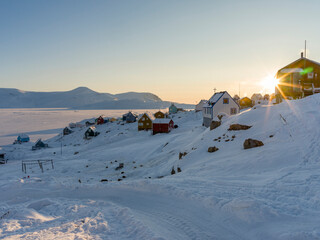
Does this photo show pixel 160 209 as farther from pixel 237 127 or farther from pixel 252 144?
pixel 237 127

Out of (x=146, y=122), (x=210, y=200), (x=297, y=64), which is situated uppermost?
(x=297, y=64)

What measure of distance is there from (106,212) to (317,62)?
141ft

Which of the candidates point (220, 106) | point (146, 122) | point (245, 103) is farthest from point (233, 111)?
point (245, 103)

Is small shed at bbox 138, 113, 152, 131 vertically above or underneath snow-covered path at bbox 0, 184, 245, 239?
above

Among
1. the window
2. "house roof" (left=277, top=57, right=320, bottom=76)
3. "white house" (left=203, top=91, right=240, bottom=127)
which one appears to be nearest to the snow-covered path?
"white house" (left=203, top=91, right=240, bottom=127)

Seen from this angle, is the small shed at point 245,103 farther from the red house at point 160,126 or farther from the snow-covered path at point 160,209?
the snow-covered path at point 160,209

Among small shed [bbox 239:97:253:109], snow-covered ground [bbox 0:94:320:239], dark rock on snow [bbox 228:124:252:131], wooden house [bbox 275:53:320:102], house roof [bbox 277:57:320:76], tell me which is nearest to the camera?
snow-covered ground [bbox 0:94:320:239]

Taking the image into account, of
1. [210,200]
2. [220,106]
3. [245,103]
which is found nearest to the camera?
[210,200]

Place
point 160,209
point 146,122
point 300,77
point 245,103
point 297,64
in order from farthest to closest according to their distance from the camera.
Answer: point 245,103
point 146,122
point 297,64
point 300,77
point 160,209

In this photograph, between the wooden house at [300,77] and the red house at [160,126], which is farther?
the red house at [160,126]

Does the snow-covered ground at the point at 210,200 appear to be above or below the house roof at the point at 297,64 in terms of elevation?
below

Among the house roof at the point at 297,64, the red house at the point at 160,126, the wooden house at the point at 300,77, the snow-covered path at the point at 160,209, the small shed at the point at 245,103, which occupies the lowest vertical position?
the snow-covered path at the point at 160,209

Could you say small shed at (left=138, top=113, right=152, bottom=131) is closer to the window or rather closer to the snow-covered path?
the window

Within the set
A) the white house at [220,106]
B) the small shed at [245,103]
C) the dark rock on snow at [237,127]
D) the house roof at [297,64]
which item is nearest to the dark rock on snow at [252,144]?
the dark rock on snow at [237,127]
